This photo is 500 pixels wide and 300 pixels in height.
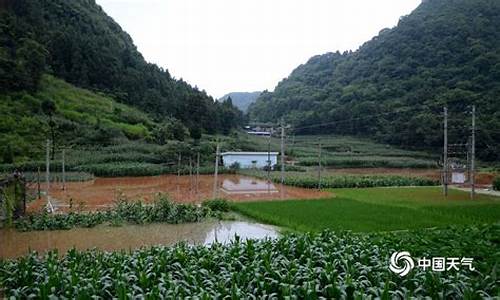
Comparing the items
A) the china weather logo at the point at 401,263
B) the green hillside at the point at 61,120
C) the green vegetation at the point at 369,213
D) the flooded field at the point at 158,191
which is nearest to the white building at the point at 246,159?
the flooded field at the point at 158,191

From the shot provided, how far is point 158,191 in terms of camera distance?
73.7 feet

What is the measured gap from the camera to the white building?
36375 millimetres

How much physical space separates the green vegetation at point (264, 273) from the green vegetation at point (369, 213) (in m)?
3.58

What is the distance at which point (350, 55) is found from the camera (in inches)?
2830

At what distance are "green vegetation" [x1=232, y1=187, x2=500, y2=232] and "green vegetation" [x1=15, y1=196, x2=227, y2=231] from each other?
218 centimetres

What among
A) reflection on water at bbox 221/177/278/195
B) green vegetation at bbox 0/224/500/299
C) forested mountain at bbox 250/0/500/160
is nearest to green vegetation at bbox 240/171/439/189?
reflection on water at bbox 221/177/278/195

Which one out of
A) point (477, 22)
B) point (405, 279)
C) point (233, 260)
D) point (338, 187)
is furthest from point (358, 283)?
point (477, 22)

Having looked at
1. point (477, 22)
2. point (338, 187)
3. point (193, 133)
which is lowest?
point (338, 187)

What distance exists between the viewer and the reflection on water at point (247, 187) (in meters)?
23.0

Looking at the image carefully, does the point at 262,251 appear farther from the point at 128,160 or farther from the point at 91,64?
the point at 91,64

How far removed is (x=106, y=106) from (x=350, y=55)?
4143cm

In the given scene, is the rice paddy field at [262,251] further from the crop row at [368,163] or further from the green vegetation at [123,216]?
the crop row at [368,163]

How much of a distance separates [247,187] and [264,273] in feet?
61.6

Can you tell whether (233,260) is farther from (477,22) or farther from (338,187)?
(477,22)
